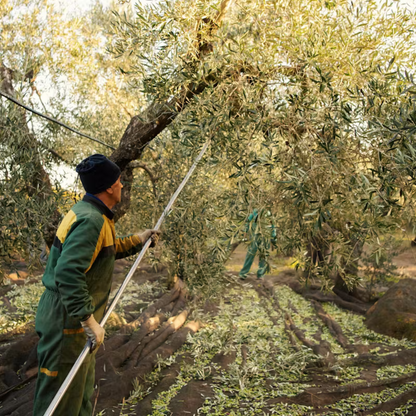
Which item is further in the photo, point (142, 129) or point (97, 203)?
point (142, 129)

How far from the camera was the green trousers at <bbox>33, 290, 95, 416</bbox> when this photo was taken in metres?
3.00

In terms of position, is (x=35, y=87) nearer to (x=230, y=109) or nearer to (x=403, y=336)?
(x=230, y=109)

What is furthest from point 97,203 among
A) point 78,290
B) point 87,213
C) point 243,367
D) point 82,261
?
point 243,367

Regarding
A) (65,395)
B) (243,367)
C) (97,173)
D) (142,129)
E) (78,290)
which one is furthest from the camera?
(243,367)

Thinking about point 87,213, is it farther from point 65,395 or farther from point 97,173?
point 65,395

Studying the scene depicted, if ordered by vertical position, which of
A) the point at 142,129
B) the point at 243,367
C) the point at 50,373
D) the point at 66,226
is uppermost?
the point at 142,129

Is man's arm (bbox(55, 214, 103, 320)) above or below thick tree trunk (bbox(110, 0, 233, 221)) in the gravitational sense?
below

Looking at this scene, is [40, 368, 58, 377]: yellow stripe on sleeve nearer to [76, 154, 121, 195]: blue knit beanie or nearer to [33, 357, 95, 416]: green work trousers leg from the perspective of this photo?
[33, 357, 95, 416]: green work trousers leg

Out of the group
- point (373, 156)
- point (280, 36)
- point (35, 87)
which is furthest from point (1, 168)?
point (373, 156)

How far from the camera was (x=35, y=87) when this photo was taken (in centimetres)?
698

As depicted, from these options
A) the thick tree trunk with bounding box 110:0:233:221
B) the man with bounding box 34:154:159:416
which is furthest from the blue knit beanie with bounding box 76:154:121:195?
the thick tree trunk with bounding box 110:0:233:221

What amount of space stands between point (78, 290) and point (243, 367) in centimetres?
453

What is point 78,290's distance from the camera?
108 inches

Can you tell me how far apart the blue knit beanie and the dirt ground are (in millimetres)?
2999
